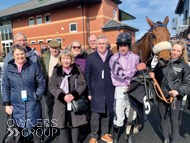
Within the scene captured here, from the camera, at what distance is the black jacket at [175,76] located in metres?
2.39

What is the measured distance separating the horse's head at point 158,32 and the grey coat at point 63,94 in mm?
1866

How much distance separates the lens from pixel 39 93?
243cm

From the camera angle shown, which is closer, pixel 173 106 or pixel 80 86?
pixel 173 106

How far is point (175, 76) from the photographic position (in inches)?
95.5

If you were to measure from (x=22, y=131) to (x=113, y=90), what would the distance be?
6.05 feet

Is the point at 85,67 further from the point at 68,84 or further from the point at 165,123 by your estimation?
the point at 165,123

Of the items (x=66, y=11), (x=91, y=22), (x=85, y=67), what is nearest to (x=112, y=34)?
(x=91, y=22)

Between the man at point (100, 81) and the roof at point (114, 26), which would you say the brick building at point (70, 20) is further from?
the man at point (100, 81)

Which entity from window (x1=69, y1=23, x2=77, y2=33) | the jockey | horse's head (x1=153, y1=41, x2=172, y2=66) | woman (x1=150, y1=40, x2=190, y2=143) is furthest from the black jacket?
window (x1=69, y1=23, x2=77, y2=33)

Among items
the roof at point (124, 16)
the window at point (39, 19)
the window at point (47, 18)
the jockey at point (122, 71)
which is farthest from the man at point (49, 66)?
the roof at point (124, 16)

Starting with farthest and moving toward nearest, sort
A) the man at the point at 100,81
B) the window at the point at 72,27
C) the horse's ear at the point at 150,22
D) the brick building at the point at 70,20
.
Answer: the window at the point at 72,27 → the brick building at the point at 70,20 → the horse's ear at the point at 150,22 → the man at the point at 100,81

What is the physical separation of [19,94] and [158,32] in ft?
9.98

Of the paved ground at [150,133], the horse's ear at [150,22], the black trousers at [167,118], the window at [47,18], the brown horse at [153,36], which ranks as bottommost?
the paved ground at [150,133]

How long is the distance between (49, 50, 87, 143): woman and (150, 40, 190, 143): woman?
57.9 inches
